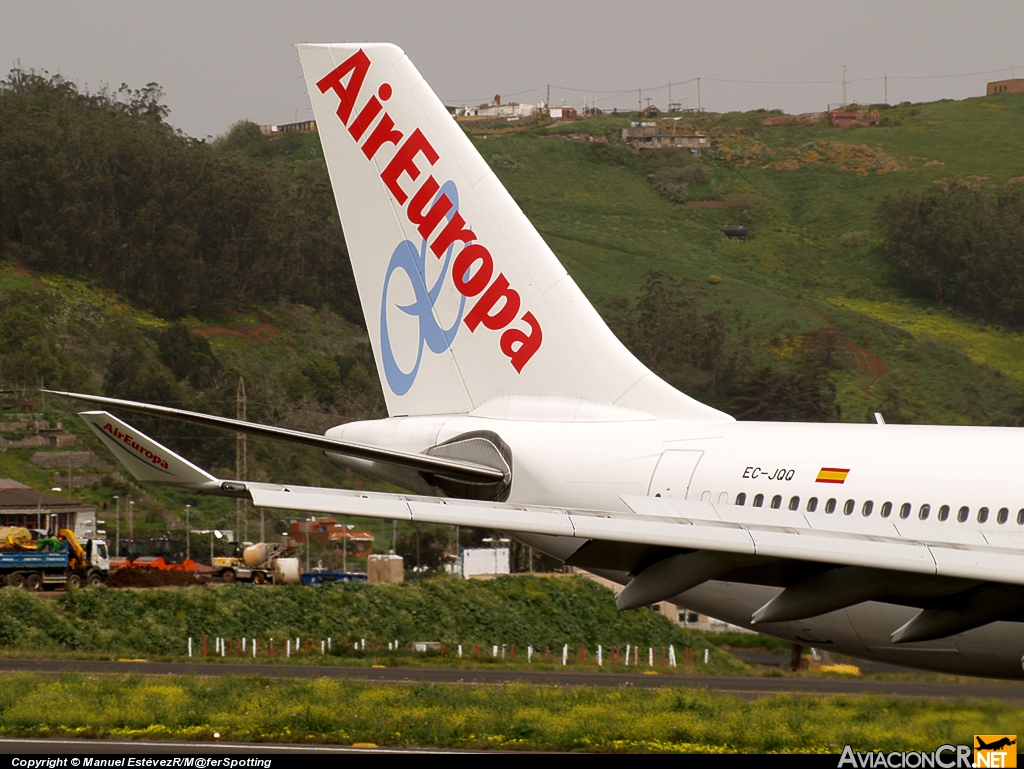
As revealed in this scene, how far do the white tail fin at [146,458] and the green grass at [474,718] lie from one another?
5.69 meters

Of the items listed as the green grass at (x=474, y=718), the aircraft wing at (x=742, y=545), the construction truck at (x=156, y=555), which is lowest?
the construction truck at (x=156, y=555)

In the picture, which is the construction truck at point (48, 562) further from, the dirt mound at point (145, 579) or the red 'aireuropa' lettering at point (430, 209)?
the red 'aireuropa' lettering at point (430, 209)

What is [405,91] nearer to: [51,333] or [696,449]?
[696,449]

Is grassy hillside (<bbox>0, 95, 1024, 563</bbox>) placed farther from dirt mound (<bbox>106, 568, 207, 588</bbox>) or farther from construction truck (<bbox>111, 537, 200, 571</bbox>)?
dirt mound (<bbox>106, 568, 207, 588</bbox>)

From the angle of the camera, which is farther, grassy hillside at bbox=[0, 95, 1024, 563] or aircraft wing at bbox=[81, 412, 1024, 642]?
grassy hillside at bbox=[0, 95, 1024, 563]

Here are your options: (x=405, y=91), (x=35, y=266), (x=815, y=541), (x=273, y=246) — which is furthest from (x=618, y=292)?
(x=815, y=541)

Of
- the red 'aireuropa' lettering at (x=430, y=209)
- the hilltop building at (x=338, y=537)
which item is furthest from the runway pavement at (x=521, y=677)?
the hilltop building at (x=338, y=537)

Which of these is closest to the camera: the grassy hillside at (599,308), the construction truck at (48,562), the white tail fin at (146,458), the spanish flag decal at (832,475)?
the white tail fin at (146,458)

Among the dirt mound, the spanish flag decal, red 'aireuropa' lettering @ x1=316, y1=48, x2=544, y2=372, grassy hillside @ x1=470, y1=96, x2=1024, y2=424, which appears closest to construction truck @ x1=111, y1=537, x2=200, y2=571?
the dirt mound

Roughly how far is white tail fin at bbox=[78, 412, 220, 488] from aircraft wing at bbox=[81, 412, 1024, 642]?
1 cm

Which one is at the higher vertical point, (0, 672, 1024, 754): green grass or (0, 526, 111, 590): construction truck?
(0, 672, 1024, 754): green grass

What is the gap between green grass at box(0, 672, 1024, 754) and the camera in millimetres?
14945

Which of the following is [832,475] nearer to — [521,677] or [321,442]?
[321,442]

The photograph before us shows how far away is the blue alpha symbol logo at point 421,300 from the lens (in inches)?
761
